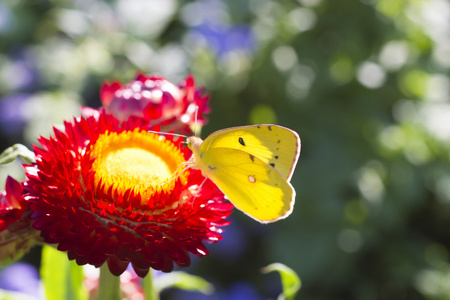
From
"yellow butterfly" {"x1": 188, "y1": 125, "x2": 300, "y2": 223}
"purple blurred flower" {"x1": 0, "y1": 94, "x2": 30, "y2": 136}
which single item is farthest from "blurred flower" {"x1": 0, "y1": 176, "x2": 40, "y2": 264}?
"purple blurred flower" {"x1": 0, "y1": 94, "x2": 30, "y2": 136}

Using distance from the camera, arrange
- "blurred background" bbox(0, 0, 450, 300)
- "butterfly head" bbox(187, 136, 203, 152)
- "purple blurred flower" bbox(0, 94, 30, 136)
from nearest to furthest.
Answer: "butterfly head" bbox(187, 136, 203, 152) < "blurred background" bbox(0, 0, 450, 300) < "purple blurred flower" bbox(0, 94, 30, 136)

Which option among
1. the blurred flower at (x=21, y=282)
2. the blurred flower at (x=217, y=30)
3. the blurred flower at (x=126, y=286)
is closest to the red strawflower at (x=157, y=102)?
the blurred flower at (x=126, y=286)

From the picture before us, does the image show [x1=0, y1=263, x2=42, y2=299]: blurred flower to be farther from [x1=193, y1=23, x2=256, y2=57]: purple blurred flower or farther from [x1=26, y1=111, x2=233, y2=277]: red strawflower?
[x1=193, y1=23, x2=256, y2=57]: purple blurred flower

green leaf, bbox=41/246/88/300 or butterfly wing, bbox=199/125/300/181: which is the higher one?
butterfly wing, bbox=199/125/300/181

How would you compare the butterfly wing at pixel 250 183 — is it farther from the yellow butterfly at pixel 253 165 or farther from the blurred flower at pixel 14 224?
the blurred flower at pixel 14 224

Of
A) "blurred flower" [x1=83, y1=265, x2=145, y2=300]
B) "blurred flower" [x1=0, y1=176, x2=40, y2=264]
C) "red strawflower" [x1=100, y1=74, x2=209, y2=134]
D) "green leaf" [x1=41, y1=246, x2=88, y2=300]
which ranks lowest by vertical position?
"blurred flower" [x1=83, y1=265, x2=145, y2=300]

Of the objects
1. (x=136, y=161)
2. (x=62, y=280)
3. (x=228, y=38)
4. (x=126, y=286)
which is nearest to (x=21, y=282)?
(x=126, y=286)
